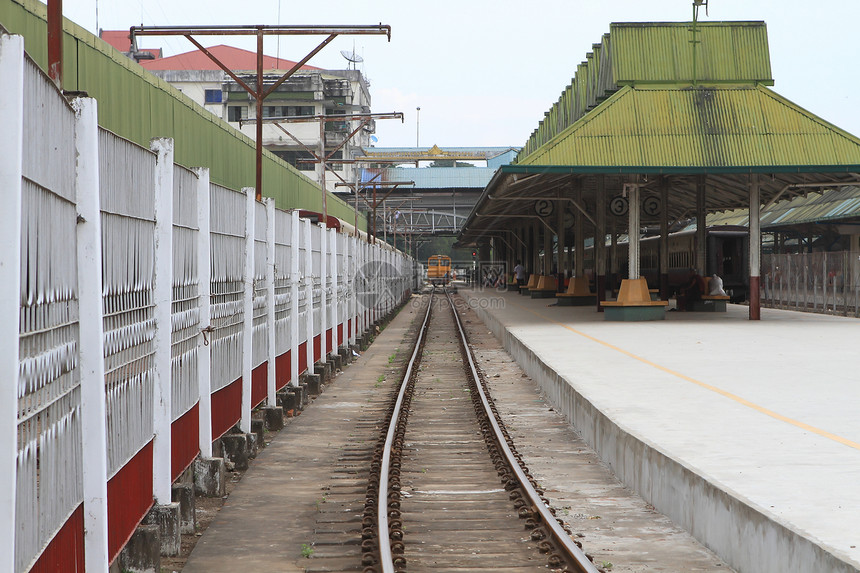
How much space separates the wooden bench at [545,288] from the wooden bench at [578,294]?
10.9 m

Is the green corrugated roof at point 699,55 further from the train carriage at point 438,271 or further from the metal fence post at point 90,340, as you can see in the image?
the train carriage at point 438,271

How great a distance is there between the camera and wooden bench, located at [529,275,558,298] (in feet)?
175

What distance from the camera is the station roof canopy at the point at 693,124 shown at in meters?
26.9

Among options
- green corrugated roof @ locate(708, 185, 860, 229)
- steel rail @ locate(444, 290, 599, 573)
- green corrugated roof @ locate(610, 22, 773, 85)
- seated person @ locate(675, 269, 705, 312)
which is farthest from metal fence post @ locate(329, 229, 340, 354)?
green corrugated roof @ locate(708, 185, 860, 229)

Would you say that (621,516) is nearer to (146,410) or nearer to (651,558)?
(651,558)

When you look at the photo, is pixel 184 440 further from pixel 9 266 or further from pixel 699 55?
pixel 699 55

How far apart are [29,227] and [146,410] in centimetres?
305

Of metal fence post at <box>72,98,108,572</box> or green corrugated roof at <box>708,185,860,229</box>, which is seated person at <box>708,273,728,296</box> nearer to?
green corrugated roof at <box>708,185,860,229</box>

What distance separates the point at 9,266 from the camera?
140 inches

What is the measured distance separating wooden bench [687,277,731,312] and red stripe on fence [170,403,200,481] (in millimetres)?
27814

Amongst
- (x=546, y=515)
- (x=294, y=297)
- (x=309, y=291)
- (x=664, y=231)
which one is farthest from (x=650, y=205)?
(x=546, y=515)

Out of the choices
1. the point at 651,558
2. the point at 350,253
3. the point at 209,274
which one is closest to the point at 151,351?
the point at 209,274

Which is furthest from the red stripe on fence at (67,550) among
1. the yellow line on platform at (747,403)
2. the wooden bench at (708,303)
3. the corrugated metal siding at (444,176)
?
the corrugated metal siding at (444,176)

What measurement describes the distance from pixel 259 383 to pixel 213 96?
288ft
